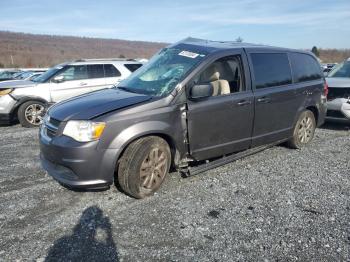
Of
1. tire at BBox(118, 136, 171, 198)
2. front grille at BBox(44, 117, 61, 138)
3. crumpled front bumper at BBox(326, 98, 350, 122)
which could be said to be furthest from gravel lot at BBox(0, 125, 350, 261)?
crumpled front bumper at BBox(326, 98, 350, 122)

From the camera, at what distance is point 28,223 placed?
3648mm

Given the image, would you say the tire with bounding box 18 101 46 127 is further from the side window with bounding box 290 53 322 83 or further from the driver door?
the side window with bounding box 290 53 322 83

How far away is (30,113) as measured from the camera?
8875mm

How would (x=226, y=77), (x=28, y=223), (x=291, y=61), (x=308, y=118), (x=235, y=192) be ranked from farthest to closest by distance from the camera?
(x=308, y=118)
(x=291, y=61)
(x=226, y=77)
(x=235, y=192)
(x=28, y=223)

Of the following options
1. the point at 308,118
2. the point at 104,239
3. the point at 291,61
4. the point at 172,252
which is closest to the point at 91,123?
the point at 104,239

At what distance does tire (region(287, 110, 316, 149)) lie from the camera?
617 cm

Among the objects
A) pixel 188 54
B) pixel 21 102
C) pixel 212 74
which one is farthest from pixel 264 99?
pixel 21 102

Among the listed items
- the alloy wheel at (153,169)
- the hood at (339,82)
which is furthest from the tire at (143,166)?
the hood at (339,82)

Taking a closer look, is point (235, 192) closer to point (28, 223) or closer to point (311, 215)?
point (311, 215)

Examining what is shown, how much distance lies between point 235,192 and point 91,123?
2032 millimetres

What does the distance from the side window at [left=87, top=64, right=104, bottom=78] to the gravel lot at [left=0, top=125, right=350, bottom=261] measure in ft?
15.1

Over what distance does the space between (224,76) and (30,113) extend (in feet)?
19.7

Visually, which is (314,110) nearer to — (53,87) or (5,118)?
(53,87)

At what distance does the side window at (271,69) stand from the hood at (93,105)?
1.87 meters
